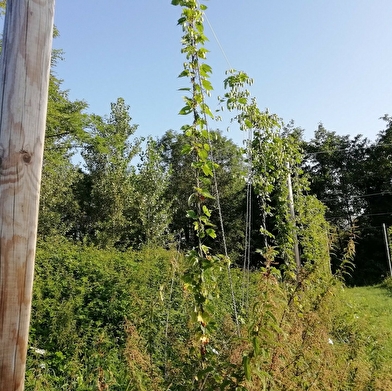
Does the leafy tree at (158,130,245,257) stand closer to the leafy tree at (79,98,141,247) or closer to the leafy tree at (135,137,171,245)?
the leafy tree at (79,98,141,247)

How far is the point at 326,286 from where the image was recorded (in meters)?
2.77

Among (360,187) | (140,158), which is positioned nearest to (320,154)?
(360,187)

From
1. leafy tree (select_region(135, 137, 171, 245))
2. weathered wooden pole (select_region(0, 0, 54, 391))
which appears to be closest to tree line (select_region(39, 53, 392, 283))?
leafy tree (select_region(135, 137, 171, 245))

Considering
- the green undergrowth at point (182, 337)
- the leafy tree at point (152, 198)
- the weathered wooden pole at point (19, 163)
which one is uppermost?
the leafy tree at point (152, 198)

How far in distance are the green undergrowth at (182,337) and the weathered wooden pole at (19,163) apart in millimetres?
910

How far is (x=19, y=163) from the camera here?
103 cm

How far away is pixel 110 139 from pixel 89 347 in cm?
675

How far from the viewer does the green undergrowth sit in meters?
1.87

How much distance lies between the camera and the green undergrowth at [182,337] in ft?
6.12

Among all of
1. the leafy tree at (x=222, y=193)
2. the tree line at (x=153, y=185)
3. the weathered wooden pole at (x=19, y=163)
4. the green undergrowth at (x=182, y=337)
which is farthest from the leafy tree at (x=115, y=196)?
the weathered wooden pole at (x=19, y=163)

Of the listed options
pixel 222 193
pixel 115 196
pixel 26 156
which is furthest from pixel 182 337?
pixel 222 193

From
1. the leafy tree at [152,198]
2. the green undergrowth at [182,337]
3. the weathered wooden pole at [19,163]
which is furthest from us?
the leafy tree at [152,198]

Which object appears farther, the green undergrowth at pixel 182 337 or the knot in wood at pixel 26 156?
the green undergrowth at pixel 182 337

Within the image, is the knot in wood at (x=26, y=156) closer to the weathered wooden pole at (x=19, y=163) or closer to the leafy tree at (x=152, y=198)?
the weathered wooden pole at (x=19, y=163)
